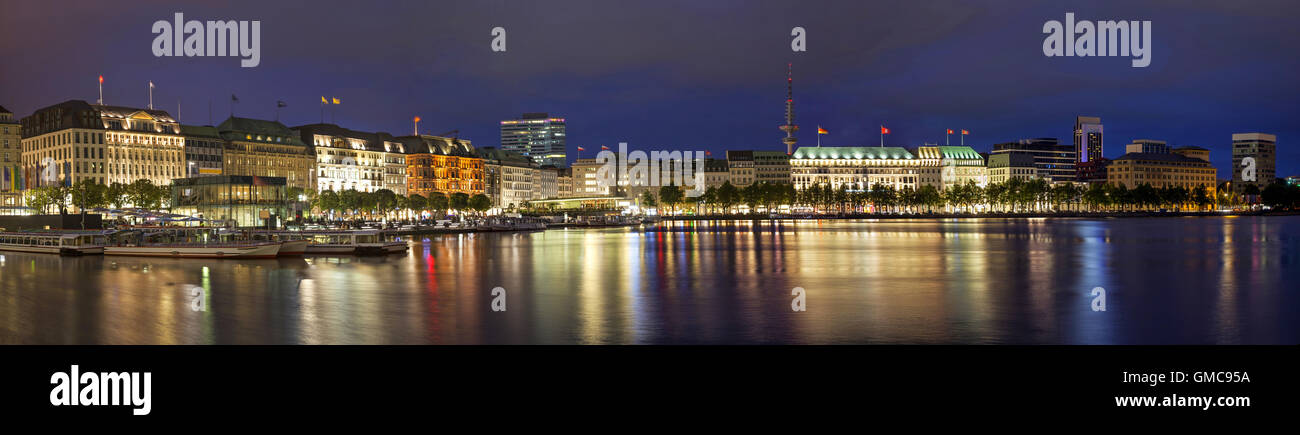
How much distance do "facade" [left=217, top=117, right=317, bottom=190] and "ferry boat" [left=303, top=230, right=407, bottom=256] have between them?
99.4 metres

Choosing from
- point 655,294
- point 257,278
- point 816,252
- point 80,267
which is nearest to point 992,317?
point 655,294

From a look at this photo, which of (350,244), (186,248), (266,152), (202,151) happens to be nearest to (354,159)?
(266,152)

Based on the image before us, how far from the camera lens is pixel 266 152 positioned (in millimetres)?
161125

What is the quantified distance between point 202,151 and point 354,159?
35332mm

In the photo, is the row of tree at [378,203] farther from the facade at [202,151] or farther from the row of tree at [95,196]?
the row of tree at [95,196]

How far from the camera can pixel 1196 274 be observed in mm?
42875

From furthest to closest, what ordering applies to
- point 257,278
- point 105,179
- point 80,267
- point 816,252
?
point 105,179
point 816,252
point 80,267
point 257,278

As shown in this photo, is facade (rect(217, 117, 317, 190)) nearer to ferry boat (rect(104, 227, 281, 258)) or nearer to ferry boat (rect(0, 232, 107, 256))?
ferry boat (rect(0, 232, 107, 256))

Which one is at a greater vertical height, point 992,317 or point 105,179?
point 105,179

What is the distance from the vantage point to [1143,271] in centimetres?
4503
